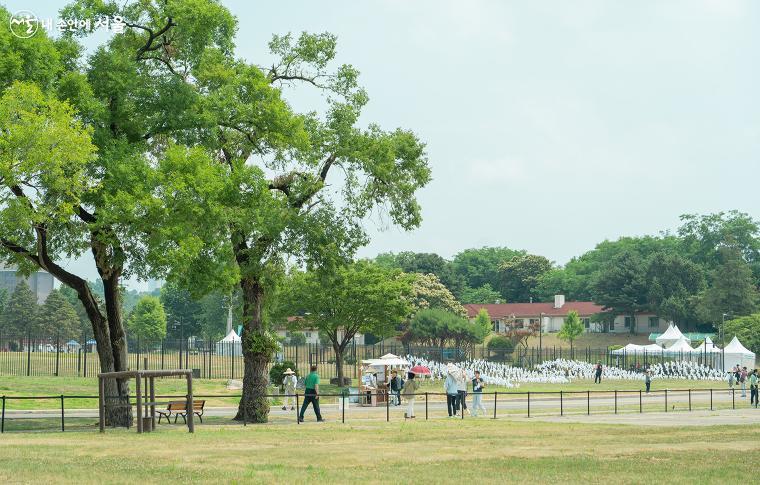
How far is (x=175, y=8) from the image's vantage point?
96.9 feet

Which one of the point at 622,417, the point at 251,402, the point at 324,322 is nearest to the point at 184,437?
the point at 251,402

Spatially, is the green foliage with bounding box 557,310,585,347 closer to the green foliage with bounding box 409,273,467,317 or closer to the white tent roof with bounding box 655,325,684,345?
the green foliage with bounding box 409,273,467,317

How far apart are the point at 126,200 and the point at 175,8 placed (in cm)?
596

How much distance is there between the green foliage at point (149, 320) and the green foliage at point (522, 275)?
6972 centimetres

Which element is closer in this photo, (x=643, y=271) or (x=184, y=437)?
(x=184, y=437)

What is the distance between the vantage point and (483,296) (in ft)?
558

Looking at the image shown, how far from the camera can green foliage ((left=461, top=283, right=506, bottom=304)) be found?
169m

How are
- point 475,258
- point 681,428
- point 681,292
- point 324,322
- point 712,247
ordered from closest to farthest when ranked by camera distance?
point 681,428, point 324,322, point 681,292, point 712,247, point 475,258

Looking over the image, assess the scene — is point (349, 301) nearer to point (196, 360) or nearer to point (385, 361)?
point (385, 361)

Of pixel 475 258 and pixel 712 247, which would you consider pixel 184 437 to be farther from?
pixel 475 258

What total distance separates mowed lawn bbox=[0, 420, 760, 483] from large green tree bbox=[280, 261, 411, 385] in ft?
103

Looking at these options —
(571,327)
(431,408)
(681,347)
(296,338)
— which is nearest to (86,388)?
(431,408)

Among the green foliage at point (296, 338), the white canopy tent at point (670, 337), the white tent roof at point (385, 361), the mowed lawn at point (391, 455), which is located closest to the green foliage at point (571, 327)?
the white canopy tent at point (670, 337)

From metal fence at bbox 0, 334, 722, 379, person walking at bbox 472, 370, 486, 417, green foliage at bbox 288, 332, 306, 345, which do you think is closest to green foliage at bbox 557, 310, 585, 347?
metal fence at bbox 0, 334, 722, 379
